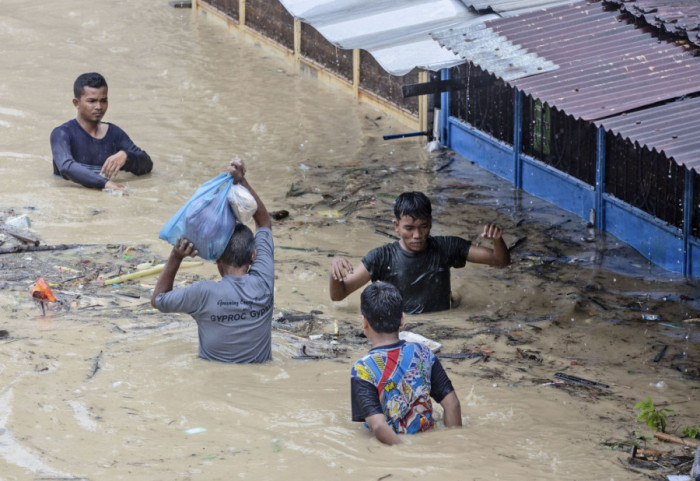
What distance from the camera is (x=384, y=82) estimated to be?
14.9m

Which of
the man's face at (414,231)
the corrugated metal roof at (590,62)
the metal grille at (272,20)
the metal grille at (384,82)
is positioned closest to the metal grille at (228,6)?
the metal grille at (272,20)

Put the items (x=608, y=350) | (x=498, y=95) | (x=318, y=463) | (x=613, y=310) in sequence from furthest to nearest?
(x=498, y=95)
(x=613, y=310)
(x=608, y=350)
(x=318, y=463)

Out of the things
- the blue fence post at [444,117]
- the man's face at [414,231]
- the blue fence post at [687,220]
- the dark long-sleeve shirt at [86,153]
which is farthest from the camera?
the blue fence post at [444,117]

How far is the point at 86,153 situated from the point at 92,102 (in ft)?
1.93

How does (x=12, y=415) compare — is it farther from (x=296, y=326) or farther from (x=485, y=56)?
(x=485, y=56)

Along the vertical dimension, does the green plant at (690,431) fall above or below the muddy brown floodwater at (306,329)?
below

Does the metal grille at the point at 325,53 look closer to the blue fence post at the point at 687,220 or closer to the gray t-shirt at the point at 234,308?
the blue fence post at the point at 687,220

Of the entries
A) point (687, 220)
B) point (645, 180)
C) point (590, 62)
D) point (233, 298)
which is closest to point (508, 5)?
point (590, 62)

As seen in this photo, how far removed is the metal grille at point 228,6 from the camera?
63.9ft

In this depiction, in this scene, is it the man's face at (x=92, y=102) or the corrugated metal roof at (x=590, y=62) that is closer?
the corrugated metal roof at (x=590, y=62)

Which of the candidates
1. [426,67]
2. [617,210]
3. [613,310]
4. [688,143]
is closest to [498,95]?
[617,210]

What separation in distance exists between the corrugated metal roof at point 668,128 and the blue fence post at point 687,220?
2.48 m

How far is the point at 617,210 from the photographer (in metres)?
10.0

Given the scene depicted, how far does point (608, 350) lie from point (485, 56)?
232 cm
